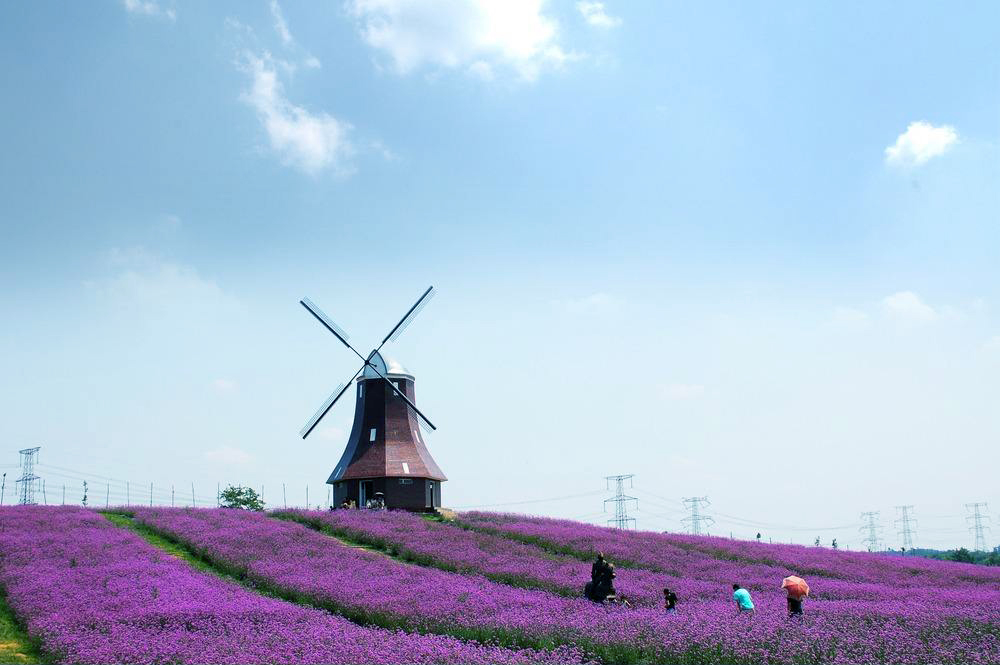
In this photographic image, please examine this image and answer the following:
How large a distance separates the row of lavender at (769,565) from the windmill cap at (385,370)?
13.3m

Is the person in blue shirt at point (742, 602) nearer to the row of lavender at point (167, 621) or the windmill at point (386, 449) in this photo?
the row of lavender at point (167, 621)

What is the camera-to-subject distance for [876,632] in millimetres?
13930

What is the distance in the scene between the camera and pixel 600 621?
49.7 feet

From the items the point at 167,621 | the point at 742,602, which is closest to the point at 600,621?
the point at 742,602

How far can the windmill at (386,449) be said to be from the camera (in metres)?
45.4

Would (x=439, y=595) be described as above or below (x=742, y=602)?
above

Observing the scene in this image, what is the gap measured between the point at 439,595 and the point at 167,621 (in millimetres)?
6005

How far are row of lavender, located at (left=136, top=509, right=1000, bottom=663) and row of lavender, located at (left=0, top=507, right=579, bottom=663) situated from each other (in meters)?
1.00

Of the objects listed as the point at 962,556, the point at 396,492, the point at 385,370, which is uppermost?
the point at 385,370

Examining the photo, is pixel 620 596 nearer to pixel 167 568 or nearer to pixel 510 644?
pixel 510 644

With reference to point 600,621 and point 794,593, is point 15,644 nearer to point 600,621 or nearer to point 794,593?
point 600,621

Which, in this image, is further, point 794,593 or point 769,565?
point 769,565

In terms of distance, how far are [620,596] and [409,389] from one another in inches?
1217

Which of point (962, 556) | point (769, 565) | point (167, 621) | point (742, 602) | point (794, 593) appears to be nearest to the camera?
point (167, 621)
